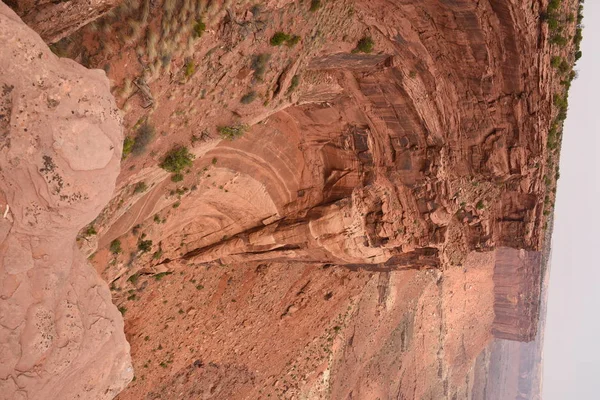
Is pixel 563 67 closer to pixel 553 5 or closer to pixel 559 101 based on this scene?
pixel 559 101

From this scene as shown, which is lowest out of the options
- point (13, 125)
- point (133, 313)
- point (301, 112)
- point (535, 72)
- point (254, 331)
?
point (254, 331)

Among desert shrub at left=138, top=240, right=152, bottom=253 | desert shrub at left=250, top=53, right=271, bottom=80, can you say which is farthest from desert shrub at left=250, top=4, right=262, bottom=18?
desert shrub at left=138, top=240, right=152, bottom=253

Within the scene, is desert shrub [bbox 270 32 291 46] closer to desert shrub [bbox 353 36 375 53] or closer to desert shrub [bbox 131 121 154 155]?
desert shrub [bbox 353 36 375 53]

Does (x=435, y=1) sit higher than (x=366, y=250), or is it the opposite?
(x=435, y=1)

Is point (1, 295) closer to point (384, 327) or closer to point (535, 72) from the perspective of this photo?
point (535, 72)

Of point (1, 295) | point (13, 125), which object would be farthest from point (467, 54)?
point (1, 295)

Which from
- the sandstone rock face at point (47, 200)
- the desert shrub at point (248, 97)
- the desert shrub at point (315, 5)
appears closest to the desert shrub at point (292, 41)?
the desert shrub at point (315, 5)
